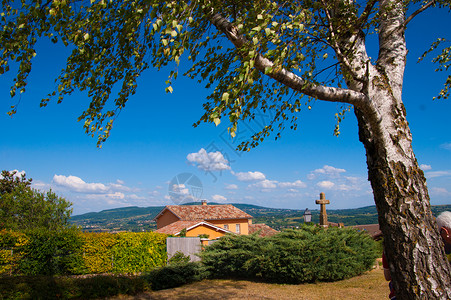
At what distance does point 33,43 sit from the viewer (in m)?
3.76

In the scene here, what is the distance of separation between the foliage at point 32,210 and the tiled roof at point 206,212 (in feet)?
47.1

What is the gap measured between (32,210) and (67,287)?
81.8 ft

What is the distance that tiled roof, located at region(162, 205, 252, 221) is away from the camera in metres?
42.1

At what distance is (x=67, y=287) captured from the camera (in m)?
9.12

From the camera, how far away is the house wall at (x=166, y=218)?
4343 cm

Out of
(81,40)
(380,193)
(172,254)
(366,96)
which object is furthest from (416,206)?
(172,254)

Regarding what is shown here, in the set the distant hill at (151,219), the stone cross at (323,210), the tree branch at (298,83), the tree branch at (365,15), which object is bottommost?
the distant hill at (151,219)

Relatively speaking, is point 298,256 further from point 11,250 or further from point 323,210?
point 11,250

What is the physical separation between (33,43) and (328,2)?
3.78 metres

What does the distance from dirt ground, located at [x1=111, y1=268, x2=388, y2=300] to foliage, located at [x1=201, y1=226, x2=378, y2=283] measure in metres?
0.40

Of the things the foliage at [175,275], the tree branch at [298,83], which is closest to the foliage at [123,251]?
the foliage at [175,275]

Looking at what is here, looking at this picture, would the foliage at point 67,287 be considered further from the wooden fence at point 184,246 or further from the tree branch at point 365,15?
the tree branch at point 365,15

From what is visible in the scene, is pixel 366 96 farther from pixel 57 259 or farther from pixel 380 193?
pixel 57 259

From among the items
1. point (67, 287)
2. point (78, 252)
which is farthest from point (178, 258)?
point (67, 287)
